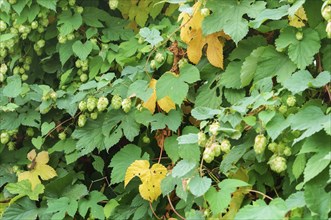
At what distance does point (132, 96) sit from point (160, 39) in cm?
30

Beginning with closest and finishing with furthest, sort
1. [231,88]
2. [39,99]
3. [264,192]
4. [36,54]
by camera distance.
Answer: [264,192]
[231,88]
[39,99]
[36,54]

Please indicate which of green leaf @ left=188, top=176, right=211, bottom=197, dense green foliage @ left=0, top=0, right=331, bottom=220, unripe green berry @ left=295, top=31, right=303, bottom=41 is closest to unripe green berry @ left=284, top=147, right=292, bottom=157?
dense green foliage @ left=0, top=0, right=331, bottom=220

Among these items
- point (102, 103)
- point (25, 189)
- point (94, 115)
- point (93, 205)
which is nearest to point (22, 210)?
point (25, 189)

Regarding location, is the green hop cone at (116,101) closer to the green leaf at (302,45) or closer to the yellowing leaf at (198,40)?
the yellowing leaf at (198,40)

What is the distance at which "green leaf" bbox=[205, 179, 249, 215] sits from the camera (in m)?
2.54

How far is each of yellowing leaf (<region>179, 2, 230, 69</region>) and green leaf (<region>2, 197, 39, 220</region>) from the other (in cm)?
114

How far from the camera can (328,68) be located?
2.68 m

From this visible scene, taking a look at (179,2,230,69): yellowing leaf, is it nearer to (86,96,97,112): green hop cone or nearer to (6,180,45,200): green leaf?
(86,96,97,112): green hop cone

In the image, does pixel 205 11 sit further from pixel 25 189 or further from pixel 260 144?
pixel 25 189

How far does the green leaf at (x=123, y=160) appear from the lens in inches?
122

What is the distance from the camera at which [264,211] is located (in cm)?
230

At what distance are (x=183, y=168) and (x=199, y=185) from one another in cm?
10

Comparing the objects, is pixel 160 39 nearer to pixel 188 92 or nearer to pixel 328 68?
pixel 188 92

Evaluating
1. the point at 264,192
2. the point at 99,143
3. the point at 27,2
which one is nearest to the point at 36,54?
the point at 27,2
